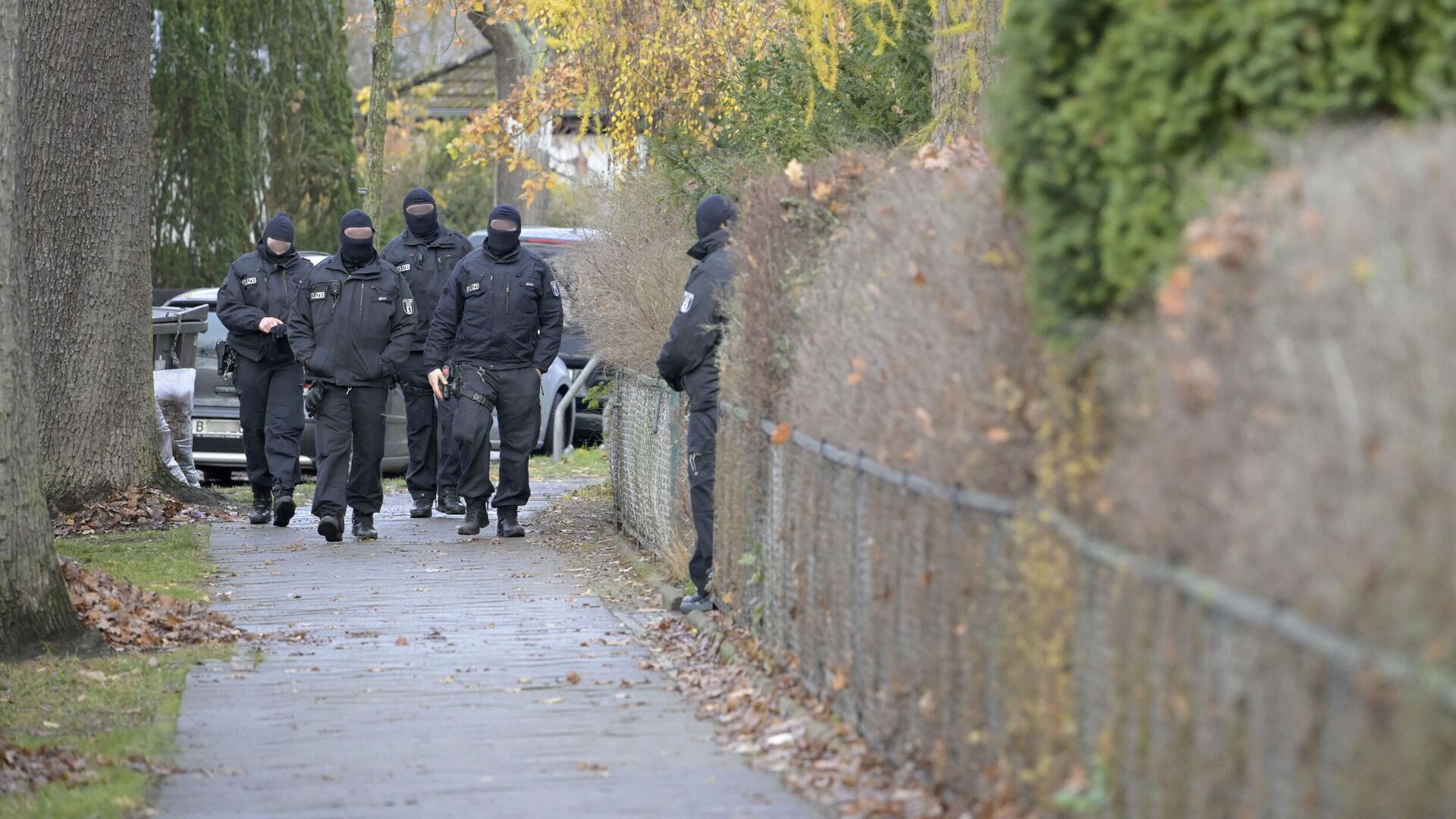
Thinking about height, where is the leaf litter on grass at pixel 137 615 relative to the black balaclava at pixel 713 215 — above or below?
below

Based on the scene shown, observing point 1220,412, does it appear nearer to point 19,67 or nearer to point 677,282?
point 19,67

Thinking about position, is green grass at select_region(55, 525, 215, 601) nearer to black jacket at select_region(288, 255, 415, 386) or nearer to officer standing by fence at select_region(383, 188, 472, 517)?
black jacket at select_region(288, 255, 415, 386)

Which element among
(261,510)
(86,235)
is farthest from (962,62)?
(86,235)

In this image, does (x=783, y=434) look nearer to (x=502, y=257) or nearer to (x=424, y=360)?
(x=502, y=257)

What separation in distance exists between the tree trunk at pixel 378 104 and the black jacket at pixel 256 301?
6.77m

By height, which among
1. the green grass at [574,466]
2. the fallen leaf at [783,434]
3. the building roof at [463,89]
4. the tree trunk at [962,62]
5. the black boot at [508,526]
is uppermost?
the building roof at [463,89]

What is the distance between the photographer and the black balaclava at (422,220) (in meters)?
13.4

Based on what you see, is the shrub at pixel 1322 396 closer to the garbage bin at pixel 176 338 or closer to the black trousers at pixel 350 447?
the black trousers at pixel 350 447

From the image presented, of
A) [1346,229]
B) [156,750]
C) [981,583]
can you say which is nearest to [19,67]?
[156,750]

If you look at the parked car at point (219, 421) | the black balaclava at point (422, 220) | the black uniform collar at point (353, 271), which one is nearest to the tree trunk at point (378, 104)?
the parked car at point (219, 421)

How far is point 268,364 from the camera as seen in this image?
13211mm

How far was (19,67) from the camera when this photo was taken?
27.6 feet

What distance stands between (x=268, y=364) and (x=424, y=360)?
1.10m

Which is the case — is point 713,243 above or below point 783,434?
above
